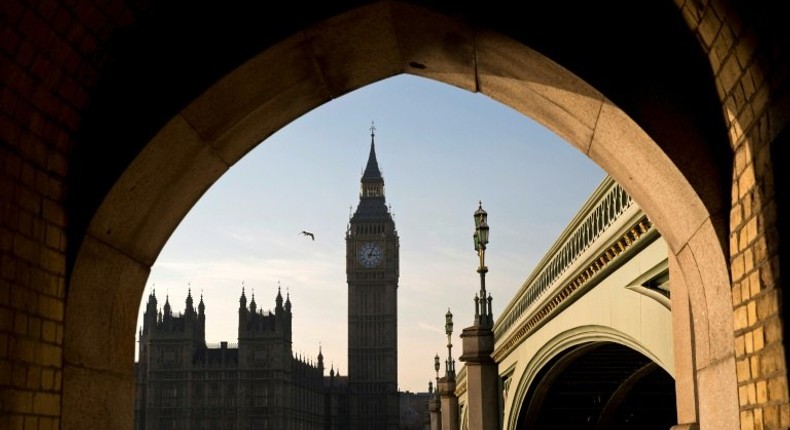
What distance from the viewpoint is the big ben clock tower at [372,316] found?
484 ft

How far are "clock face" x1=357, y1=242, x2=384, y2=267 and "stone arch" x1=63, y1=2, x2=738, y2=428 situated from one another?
145796mm

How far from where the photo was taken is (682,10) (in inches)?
268

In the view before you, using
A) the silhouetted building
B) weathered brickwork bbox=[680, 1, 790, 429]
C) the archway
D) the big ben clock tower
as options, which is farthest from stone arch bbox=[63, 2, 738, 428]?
the big ben clock tower

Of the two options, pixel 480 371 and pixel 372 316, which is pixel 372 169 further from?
pixel 480 371

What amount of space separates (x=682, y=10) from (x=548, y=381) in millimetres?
20337

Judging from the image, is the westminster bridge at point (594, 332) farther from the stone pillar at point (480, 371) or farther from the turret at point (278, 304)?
the turret at point (278, 304)

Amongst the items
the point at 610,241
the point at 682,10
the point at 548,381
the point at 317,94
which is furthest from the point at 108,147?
the point at 548,381

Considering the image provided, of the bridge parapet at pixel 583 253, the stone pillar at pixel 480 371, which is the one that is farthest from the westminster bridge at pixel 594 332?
the stone pillar at pixel 480 371

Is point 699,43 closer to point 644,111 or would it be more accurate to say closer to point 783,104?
point 644,111

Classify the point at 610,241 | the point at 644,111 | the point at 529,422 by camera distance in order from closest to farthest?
the point at 644,111 → the point at 610,241 → the point at 529,422

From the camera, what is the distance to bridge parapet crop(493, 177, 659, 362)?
43.9ft

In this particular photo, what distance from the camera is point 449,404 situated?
152 ft

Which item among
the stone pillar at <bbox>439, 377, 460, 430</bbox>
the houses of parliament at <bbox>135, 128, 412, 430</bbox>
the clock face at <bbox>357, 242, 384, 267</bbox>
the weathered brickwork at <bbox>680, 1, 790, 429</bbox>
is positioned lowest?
the weathered brickwork at <bbox>680, 1, 790, 429</bbox>

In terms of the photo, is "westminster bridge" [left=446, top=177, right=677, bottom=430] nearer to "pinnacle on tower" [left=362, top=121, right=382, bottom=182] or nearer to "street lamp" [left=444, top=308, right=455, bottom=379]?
"street lamp" [left=444, top=308, right=455, bottom=379]
